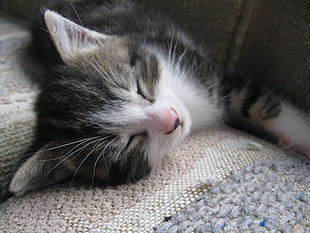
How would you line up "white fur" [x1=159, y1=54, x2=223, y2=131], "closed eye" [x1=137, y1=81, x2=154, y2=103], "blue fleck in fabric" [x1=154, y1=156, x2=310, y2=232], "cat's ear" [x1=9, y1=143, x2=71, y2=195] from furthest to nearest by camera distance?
"white fur" [x1=159, y1=54, x2=223, y2=131] → "closed eye" [x1=137, y1=81, x2=154, y2=103] → "cat's ear" [x1=9, y1=143, x2=71, y2=195] → "blue fleck in fabric" [x1=154, y1=156, x2=310, y2=232]

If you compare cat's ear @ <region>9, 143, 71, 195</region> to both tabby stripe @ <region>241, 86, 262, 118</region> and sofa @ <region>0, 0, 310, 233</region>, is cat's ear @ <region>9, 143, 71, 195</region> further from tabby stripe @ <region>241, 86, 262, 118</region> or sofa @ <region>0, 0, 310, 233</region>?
tabby stripe @ <region>241, 86, 262, 118</region>

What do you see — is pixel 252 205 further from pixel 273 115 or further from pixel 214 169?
pixel 273 115

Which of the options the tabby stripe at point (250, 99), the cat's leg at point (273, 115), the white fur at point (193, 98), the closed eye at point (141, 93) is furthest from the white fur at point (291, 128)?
the closed eye at point (141, 93)

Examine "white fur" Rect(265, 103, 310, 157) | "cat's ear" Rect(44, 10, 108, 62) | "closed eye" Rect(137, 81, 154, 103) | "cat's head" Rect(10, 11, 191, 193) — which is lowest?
"cat's head" Rect(10, 11, 191, 193)

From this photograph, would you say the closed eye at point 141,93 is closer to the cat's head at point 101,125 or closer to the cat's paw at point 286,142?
the cat's head at point 101,125

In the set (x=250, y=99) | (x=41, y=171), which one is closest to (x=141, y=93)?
(x=41, y=171)

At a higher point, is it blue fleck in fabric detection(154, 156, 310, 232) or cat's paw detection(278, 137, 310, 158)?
cat's paw detection(278, 137, 310, 158)

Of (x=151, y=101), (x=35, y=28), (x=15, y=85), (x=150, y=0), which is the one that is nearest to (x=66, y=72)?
(x=151, y=101)

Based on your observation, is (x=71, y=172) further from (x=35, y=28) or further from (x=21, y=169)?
(x=35, y=28)

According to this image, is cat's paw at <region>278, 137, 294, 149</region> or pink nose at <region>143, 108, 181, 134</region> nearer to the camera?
pink nose at <region>143, 108, 181, 134</region>

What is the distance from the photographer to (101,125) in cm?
97

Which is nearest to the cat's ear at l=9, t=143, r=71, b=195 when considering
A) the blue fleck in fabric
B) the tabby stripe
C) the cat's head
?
the cat's head

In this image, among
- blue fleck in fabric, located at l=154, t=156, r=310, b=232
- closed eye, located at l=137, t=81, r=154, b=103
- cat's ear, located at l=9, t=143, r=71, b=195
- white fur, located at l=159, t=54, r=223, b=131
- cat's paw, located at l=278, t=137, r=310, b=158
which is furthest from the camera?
white fur, located at l=159, t=54, r=223, b=131

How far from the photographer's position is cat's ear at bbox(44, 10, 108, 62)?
1124 millimetres
